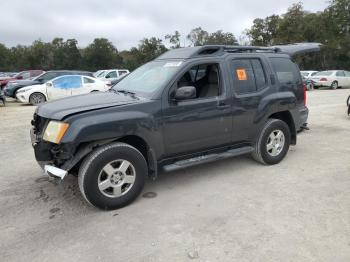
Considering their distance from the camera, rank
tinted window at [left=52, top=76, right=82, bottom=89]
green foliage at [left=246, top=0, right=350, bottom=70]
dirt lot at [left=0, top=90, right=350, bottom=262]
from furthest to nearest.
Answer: green foliage at [left=246, top=0, right=350, bottom=70] < tinted window at [left=52, top=76, right=82, bottom=89] < dirt lot at [left=0, top=90, right=350, bottom=262]

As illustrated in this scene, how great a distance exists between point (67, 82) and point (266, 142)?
12.0 m

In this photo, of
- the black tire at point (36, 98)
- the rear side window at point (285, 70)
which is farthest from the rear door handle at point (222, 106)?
the black tire at point (36, 98)

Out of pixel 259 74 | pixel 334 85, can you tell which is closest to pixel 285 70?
pixel 259 74

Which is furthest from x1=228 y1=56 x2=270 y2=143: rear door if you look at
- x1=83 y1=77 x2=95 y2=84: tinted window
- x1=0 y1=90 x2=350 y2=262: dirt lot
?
x1=83 y1=77 x2=95 y2=84: tinted window

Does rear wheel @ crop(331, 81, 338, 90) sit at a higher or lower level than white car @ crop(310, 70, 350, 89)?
lower

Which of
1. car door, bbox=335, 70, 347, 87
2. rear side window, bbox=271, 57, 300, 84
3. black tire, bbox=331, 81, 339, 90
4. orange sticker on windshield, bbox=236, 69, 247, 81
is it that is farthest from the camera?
car door, bbox=335, 70, 347, 87

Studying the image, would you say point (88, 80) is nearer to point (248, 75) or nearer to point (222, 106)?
point (248, 75)

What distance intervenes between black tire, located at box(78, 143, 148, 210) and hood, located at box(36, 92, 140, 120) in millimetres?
519

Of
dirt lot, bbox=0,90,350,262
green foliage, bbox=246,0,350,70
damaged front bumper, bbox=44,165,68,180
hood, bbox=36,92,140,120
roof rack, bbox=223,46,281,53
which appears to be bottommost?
dirt lot, bbox=0,90,350,262

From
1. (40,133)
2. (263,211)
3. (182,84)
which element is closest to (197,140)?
(182,84)

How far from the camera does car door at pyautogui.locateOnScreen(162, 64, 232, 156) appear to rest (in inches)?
174

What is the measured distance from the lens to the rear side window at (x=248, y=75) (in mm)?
5133

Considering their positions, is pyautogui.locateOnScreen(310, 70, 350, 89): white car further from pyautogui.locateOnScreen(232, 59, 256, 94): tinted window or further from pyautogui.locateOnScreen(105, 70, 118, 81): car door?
pyautogui.locateOnScreen(232, 59, 256, 94): tinted window

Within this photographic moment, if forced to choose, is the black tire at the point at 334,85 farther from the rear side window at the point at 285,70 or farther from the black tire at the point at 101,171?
the black tire at the point at 101,171
